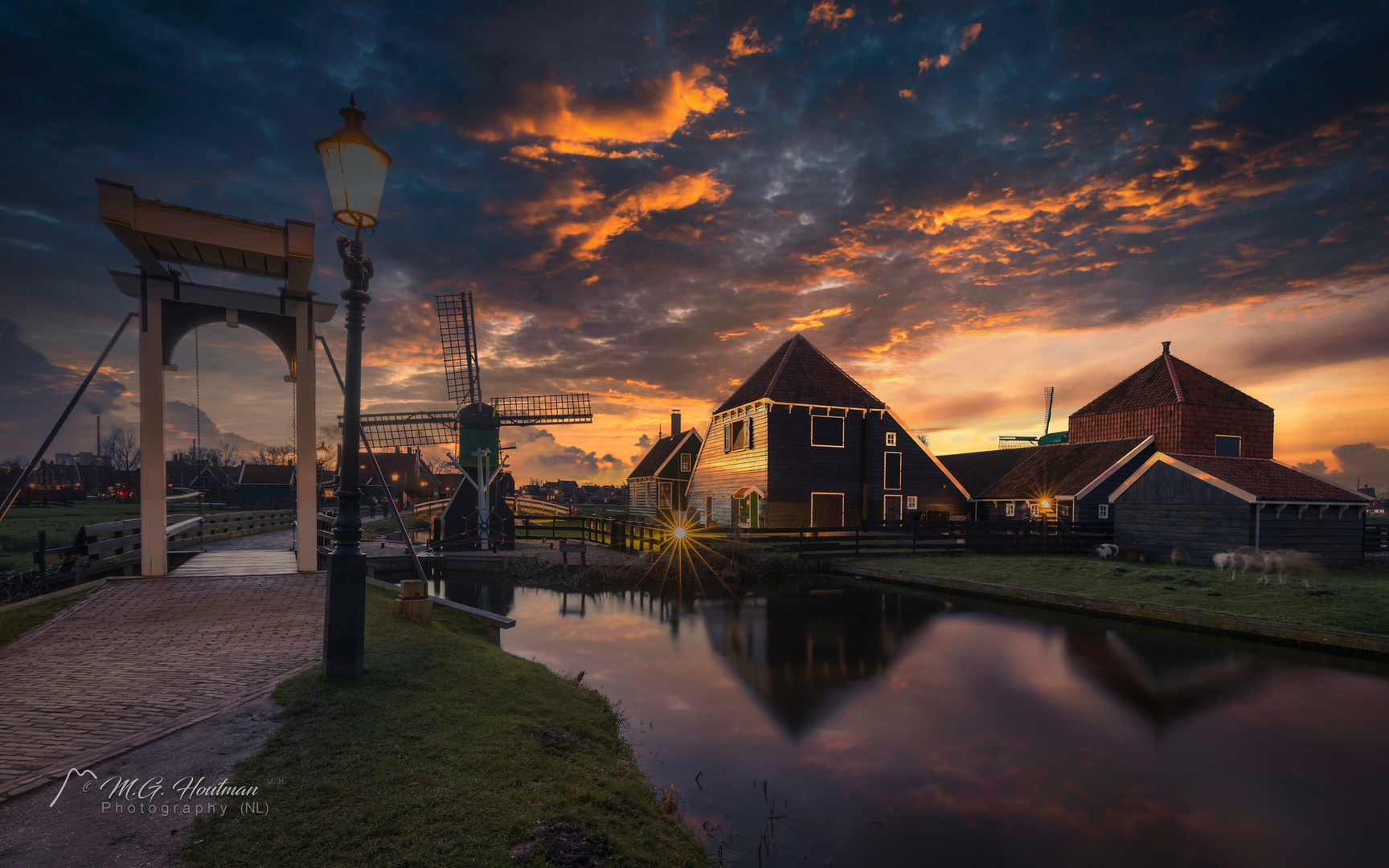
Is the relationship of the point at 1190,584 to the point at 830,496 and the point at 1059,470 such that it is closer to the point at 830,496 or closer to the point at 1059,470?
the point at 830,496

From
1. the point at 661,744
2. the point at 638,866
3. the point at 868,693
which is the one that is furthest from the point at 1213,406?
the point at 638,866

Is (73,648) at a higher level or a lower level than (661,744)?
higher

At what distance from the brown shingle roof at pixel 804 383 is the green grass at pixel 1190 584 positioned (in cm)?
808

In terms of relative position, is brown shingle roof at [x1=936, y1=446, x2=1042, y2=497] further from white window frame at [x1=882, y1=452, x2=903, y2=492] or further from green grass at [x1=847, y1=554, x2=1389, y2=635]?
green grass at [x1=847, y1=554, x2=1389, y2=635]

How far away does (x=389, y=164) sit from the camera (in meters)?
5.95

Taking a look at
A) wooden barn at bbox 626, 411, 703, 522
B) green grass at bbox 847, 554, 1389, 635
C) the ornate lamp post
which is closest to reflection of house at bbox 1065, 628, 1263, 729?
green grass at bbox 847, 554, 1389, 635

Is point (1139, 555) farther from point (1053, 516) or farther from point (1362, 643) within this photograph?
point (1362, 643)

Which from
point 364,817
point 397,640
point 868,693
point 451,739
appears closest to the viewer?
point 364,817

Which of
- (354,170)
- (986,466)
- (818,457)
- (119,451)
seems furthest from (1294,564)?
(119,451)

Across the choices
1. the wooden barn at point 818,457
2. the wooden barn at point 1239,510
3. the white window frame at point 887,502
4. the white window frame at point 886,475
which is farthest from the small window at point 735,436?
the wooden barn at point 1239,510

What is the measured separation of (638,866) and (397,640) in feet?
17.4

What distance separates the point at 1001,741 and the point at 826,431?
66.5ft

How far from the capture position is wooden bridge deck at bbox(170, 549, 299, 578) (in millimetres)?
11664

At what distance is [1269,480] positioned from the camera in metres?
19.9
